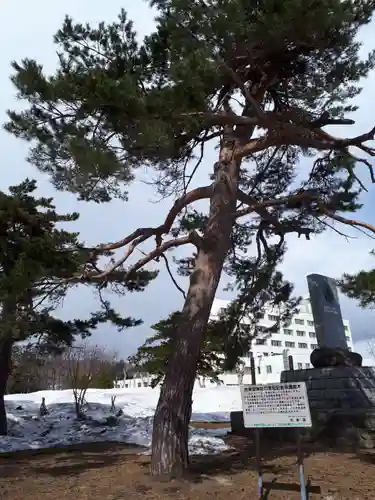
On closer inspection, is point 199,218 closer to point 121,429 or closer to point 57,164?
point 57,164

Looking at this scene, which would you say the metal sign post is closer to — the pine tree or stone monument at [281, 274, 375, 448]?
the pine tree

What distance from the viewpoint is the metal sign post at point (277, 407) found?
4.22 meters

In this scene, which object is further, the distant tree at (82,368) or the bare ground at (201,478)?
the distant tree at (82,368)

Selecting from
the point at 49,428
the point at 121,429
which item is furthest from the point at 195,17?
the point at 49,428

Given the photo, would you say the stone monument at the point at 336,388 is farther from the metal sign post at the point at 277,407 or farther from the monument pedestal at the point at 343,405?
the metal sign post at the point at 277,407

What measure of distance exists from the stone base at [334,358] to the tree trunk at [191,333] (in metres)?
3.94

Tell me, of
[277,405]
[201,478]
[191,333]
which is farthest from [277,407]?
[191,333]

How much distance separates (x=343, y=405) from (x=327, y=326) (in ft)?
6.19

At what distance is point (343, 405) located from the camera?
27.6 feet

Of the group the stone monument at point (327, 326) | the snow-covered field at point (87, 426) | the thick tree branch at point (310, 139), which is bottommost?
the snow-covered field at point (87, 426)

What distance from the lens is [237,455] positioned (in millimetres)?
7137

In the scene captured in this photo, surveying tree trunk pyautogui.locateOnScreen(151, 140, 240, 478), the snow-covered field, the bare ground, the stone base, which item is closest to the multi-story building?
the snow-covered field

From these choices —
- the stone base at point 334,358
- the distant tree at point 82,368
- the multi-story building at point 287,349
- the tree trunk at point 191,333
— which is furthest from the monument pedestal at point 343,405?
the multi-story building at point 287,349

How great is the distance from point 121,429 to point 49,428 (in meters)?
2.01
